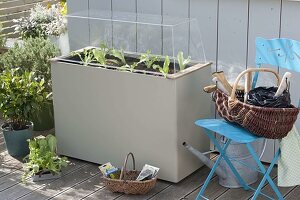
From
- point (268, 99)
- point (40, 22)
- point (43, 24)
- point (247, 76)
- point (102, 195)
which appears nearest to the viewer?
point (268, 99)

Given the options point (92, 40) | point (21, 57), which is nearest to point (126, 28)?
point (92, 40)

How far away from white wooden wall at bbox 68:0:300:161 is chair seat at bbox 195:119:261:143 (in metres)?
0.82

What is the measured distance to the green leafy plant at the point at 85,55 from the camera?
4.90 m

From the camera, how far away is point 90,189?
183 inches

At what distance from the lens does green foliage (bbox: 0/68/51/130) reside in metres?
5.06

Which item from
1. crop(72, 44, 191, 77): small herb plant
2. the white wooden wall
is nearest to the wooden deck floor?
the white wooden wall

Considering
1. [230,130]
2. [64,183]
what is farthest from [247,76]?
[64,183]

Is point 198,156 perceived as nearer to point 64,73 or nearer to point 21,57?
point 64,73

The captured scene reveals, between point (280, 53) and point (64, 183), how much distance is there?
184 cm

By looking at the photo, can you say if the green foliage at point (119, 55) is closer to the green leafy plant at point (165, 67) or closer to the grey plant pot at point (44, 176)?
the green leafy plant at point (165, 67)

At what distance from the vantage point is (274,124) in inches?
153

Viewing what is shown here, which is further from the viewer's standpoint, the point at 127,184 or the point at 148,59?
the point at 148,59

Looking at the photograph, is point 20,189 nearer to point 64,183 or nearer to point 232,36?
point 64,183

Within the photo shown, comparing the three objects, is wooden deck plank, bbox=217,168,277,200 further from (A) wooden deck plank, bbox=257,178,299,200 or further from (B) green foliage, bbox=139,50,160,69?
(B) green foliage, bbox=139,50,160,69
